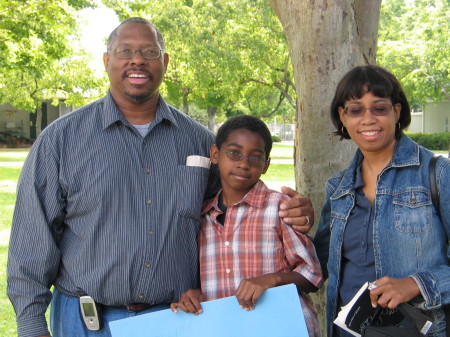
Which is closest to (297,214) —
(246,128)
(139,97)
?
(246,128)

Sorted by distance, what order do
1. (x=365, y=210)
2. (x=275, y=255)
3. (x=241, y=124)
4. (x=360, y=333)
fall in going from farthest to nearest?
(x=241, y=124)
(x=275, y=255)
(x=365, y=210)
(x=360, y=333)

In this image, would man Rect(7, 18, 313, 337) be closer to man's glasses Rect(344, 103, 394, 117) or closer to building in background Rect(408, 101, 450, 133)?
man's glasses Rect(344, 103, 394, 117)

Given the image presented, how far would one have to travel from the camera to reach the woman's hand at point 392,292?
7.55ft

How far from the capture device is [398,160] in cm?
261

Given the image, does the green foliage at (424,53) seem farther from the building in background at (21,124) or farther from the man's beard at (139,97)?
the building in background at (21,124)

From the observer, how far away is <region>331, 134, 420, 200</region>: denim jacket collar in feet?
8.45

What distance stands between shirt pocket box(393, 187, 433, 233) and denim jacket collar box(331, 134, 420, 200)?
14 centimetres

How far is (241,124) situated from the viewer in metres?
3.04

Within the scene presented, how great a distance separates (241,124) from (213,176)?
40 cm

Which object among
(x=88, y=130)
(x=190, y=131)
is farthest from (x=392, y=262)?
(x=88, y=130)

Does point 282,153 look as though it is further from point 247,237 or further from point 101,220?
point 101,220

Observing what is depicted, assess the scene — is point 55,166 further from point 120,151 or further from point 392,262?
point 392,262

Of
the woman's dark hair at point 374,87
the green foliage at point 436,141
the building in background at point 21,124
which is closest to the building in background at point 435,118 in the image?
the green foliage at point 436,141

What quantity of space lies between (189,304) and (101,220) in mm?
599
